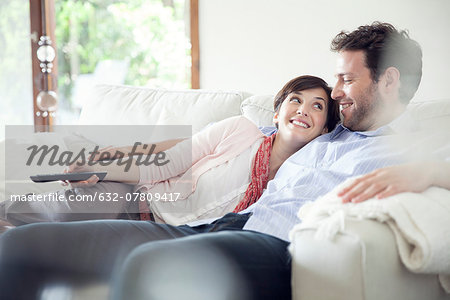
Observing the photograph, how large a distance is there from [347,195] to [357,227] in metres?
0.14

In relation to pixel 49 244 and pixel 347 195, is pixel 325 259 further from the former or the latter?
pixel 49 244

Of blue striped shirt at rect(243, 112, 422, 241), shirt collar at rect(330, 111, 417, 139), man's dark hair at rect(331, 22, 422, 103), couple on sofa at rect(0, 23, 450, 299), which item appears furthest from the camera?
man's dark hair at rect(331, 22, 422, 103)

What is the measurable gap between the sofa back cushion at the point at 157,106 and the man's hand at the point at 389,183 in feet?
3.65

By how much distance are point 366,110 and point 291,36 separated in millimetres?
1153

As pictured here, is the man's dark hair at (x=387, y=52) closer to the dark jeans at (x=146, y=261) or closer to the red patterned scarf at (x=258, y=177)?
the red patterned scarf at (x=258, y=177)

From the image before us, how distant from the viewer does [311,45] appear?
Result: 264cm

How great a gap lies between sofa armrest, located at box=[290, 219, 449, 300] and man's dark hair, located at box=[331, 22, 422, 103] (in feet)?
2.64

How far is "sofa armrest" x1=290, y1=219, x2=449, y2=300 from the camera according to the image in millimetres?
995

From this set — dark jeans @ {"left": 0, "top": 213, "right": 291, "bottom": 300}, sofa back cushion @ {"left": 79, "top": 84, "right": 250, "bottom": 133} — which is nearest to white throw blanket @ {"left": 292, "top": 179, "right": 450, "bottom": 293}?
dark jeans @ {"left": 0, "top": 213, "right": 291, "bottom": 300}

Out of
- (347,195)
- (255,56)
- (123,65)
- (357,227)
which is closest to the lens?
(357,227)

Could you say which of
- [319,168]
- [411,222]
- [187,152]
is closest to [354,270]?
[411,222]

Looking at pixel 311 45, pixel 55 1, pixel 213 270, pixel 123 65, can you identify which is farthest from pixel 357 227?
pixel 55 1

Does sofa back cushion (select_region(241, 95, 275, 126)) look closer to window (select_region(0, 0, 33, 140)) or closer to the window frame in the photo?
the window frame

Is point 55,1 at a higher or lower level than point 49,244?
higher
